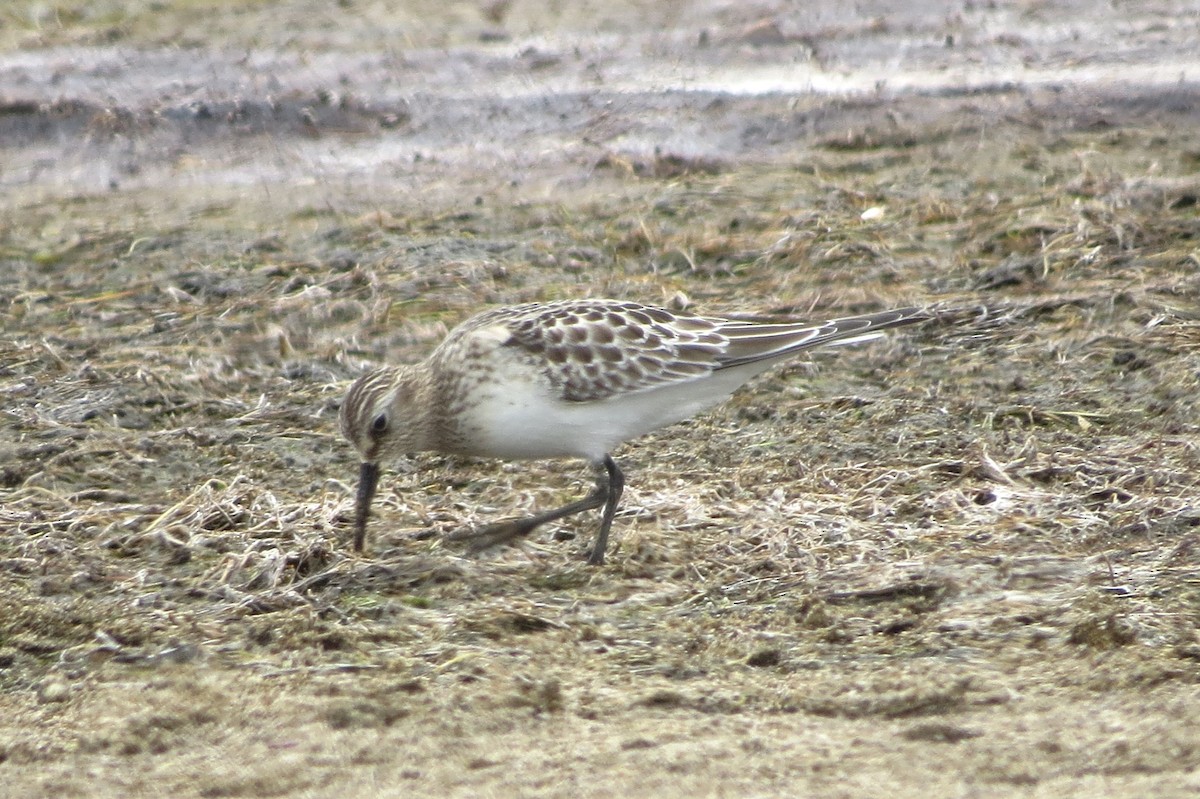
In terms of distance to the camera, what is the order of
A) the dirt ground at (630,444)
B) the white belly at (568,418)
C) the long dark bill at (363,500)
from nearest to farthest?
the dirt ground at (630,444) → the white belly at (568,418) → the long dark bill at (363,500)

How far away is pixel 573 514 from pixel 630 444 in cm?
99

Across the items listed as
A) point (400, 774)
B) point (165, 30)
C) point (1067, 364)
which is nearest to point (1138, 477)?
point (1067, 364)

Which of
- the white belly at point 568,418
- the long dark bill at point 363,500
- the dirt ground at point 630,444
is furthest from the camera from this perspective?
the long dark bill at point 363,500

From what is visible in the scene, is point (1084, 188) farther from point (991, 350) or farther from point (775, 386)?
point (775, 386)

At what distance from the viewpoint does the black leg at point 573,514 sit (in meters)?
6.07

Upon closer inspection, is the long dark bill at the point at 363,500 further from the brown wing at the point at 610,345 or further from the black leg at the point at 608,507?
the black leg at the point at 608,507

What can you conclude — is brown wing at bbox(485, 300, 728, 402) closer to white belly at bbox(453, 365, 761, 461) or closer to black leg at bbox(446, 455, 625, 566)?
white belly at bbox(453, 365, 761, 461)

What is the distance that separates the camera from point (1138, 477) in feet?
20.8

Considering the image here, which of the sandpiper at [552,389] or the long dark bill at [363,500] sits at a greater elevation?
the sandpiper at [552,389]

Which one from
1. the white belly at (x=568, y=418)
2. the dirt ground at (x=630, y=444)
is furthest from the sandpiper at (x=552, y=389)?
the dirt ground at (x=630, y=444)

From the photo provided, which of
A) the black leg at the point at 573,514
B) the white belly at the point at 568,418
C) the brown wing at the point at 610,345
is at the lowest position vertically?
the black leg at the point at 573,514

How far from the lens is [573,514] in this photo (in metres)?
6.41

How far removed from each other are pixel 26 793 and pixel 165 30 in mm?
9997

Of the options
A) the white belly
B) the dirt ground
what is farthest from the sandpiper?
the dirt ground
